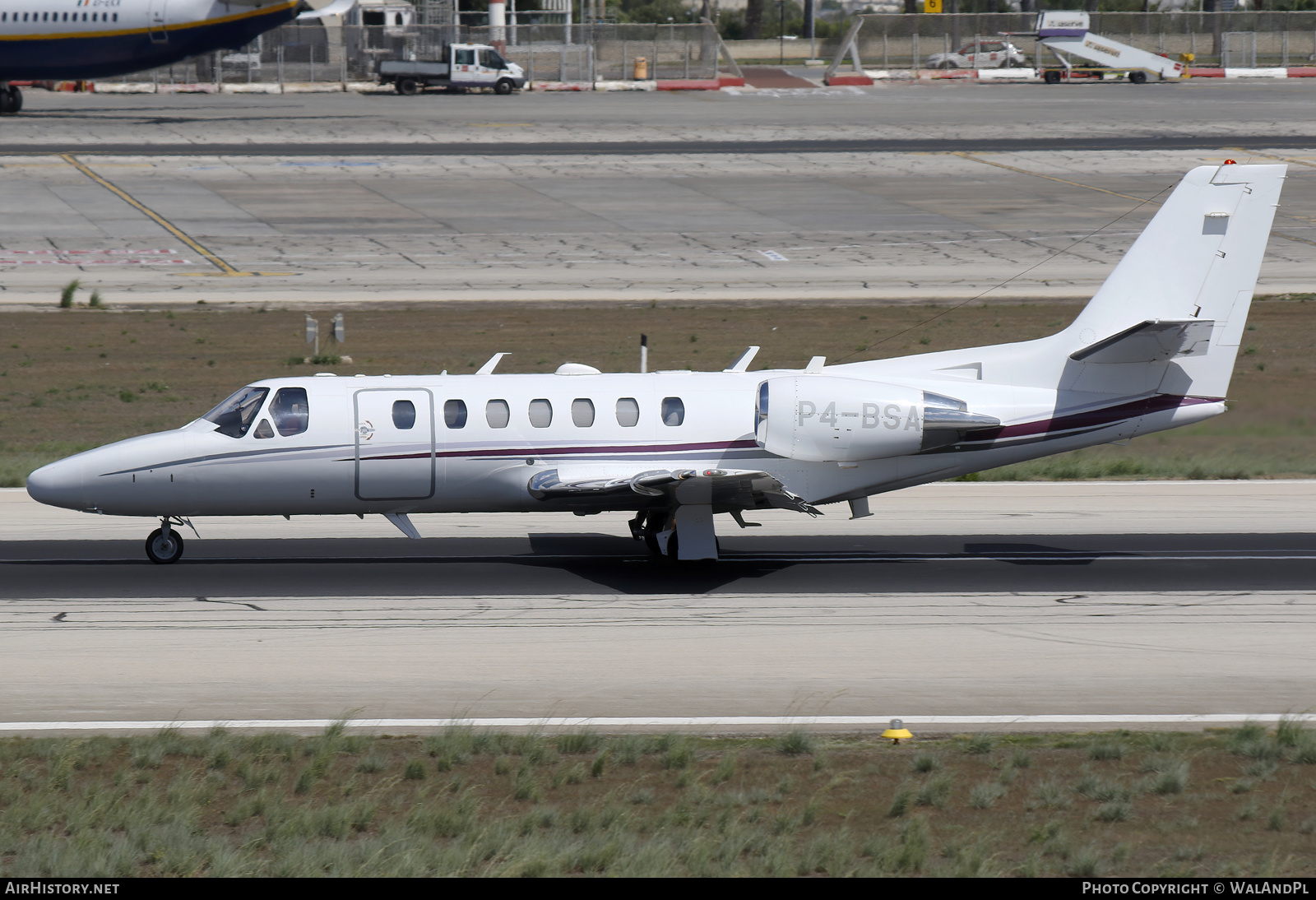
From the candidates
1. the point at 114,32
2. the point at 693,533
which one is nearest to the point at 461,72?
the point at 114,32

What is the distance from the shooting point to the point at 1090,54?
101 m

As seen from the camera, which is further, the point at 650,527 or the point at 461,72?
the point at 461,72

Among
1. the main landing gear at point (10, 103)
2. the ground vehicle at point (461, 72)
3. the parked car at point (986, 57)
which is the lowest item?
the main landing gear at point (10, 103)

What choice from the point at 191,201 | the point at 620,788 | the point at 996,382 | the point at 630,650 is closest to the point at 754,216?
the point at 191,201

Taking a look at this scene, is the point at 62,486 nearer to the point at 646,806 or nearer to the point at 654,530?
the point at 654,530

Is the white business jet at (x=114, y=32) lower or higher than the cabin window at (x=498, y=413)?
higher

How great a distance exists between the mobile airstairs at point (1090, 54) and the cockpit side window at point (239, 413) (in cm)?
9103

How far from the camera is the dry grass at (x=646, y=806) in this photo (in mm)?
10750

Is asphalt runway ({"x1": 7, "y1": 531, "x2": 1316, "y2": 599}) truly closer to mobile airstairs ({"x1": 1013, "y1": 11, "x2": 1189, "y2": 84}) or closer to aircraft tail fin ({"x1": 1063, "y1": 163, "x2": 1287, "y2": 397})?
aircraft tail fin ({"x1": 1063, "y1": 163, "x2": 1287, "y2": 397})

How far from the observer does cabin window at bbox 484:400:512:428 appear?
20359 millimetres

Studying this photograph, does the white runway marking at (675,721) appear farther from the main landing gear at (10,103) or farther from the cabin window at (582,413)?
the main landing gear at (10,103)

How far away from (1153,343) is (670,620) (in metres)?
8.30

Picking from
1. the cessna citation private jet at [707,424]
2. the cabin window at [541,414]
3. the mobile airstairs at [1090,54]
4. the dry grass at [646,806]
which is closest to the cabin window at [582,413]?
the cessna citation private jet at [707,424]
